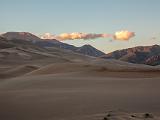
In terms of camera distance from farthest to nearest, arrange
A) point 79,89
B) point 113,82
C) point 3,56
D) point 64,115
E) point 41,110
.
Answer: point 3,56, point 113,82, point 79,89, point 41,110, point 64,115

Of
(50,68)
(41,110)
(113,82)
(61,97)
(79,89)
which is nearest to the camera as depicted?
(41,110)

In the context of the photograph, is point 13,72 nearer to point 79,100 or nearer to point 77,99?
point 77,99

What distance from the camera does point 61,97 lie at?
830cm

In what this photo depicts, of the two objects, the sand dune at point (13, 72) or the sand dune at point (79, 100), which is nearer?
the sand dune at point (79, 100)

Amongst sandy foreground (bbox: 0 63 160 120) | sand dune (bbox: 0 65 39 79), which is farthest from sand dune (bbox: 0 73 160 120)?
sand dune (bbox: 0 65 39 79)

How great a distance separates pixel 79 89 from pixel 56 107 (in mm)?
2349

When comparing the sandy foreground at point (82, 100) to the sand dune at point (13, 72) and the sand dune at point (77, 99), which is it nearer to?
the sand dune at point (77, 99)

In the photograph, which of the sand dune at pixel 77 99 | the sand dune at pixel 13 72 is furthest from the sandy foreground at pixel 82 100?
the sand dune at pixel 13 72

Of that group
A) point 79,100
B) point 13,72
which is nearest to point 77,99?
point 79,100

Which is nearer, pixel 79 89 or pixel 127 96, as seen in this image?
pixel 127 96

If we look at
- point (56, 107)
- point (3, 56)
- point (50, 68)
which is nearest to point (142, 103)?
point (56, 107)

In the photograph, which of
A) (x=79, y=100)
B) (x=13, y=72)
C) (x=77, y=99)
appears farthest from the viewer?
(x=13, y=72)

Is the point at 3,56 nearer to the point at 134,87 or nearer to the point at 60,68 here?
the point at 60,68

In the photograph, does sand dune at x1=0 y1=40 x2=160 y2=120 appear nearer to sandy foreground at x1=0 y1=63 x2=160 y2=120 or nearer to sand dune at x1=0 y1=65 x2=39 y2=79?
sandy foreground at x1=0 y1=63 x2=160 y2=120
